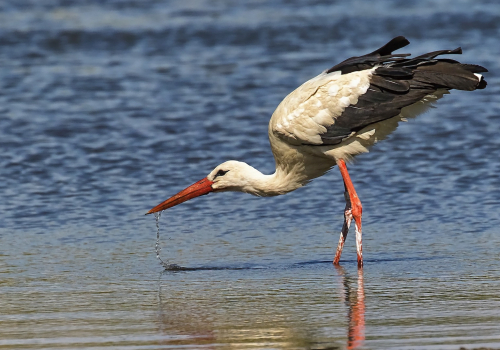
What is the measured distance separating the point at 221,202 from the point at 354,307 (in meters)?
4.58

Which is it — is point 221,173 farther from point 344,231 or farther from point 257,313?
point 257,313

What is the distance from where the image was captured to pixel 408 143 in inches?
551

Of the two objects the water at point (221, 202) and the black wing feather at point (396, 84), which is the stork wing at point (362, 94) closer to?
the black wing feather at point (396, 84)

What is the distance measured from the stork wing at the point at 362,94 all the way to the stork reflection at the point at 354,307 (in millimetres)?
1425

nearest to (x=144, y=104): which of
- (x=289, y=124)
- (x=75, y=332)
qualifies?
(x=289, y=124)

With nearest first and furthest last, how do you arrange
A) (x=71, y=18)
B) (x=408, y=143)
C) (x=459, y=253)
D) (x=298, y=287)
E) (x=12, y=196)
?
(x=298, y=287) → (x=459, y=253) → (x=12, y=196) → (x=408, y=143) → (x=71, y=18)

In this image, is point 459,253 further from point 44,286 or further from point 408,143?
point 408,143

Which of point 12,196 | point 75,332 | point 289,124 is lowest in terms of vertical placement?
point 12,196

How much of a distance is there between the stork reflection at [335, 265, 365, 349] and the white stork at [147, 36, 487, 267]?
0.75 metres

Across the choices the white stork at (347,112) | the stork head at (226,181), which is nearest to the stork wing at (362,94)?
the white stork at (347,112)

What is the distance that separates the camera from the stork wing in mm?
9398

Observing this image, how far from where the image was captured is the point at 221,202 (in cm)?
1162

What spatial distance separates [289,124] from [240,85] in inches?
320

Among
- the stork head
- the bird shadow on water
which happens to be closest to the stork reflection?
the bird shadow on water
